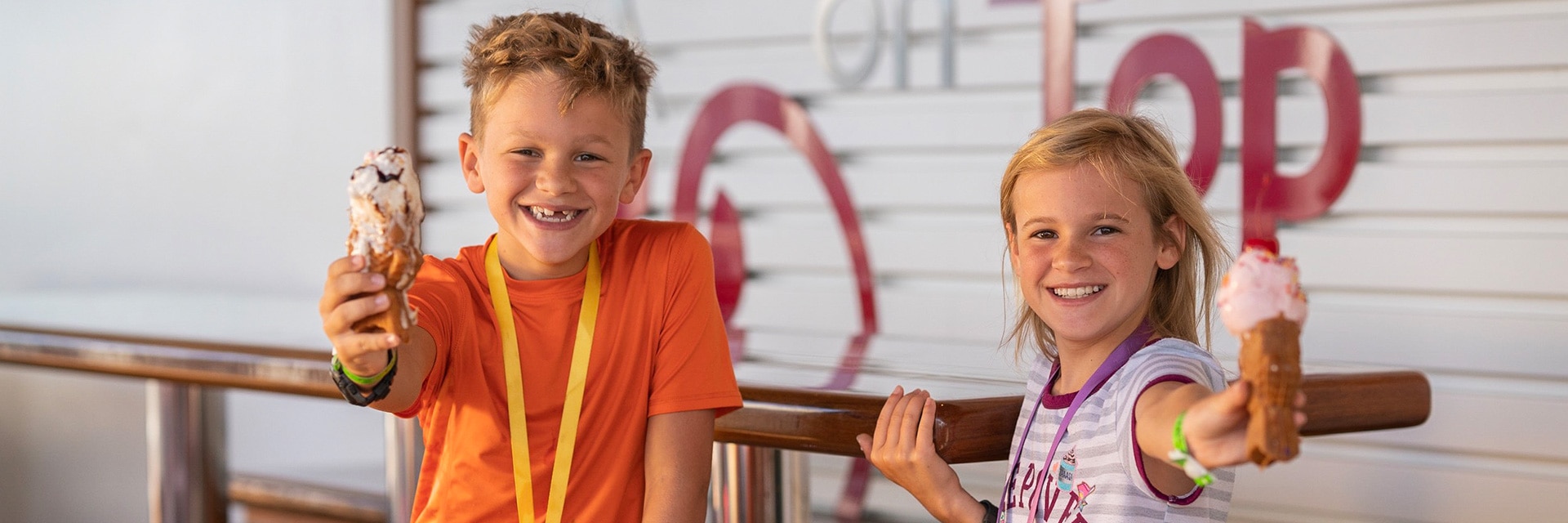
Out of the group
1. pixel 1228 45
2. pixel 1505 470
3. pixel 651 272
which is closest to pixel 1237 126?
pixel 1228 45

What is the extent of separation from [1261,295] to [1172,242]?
18.0 inches

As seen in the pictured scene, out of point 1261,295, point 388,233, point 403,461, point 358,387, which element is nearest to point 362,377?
point 358,387

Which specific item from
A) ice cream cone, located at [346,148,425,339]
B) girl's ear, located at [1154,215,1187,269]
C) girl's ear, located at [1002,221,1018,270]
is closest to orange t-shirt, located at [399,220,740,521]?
ice cream cone, located at [346,148,425,339]

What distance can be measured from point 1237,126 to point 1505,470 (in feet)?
3.13

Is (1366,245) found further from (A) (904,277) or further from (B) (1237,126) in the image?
(A) (904,277)

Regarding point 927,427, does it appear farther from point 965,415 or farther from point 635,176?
point 635,176

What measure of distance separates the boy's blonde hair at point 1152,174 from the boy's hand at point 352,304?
0.71 metres

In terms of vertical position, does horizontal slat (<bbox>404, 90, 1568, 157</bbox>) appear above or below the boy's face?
above

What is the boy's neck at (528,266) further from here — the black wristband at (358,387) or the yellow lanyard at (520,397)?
the black wristband at (358,387)

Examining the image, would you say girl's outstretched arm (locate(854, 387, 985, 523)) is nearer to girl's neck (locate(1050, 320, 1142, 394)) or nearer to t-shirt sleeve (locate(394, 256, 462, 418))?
girl's neck (locate(1050, 320, 1142, 394))

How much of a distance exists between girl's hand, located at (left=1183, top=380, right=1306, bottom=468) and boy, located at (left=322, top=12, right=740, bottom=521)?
68 cm

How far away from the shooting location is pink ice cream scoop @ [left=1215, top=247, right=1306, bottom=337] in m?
1.08

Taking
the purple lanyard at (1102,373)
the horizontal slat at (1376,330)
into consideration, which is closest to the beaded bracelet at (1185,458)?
the purple lanyard at (1102,373)

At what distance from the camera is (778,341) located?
292cm
